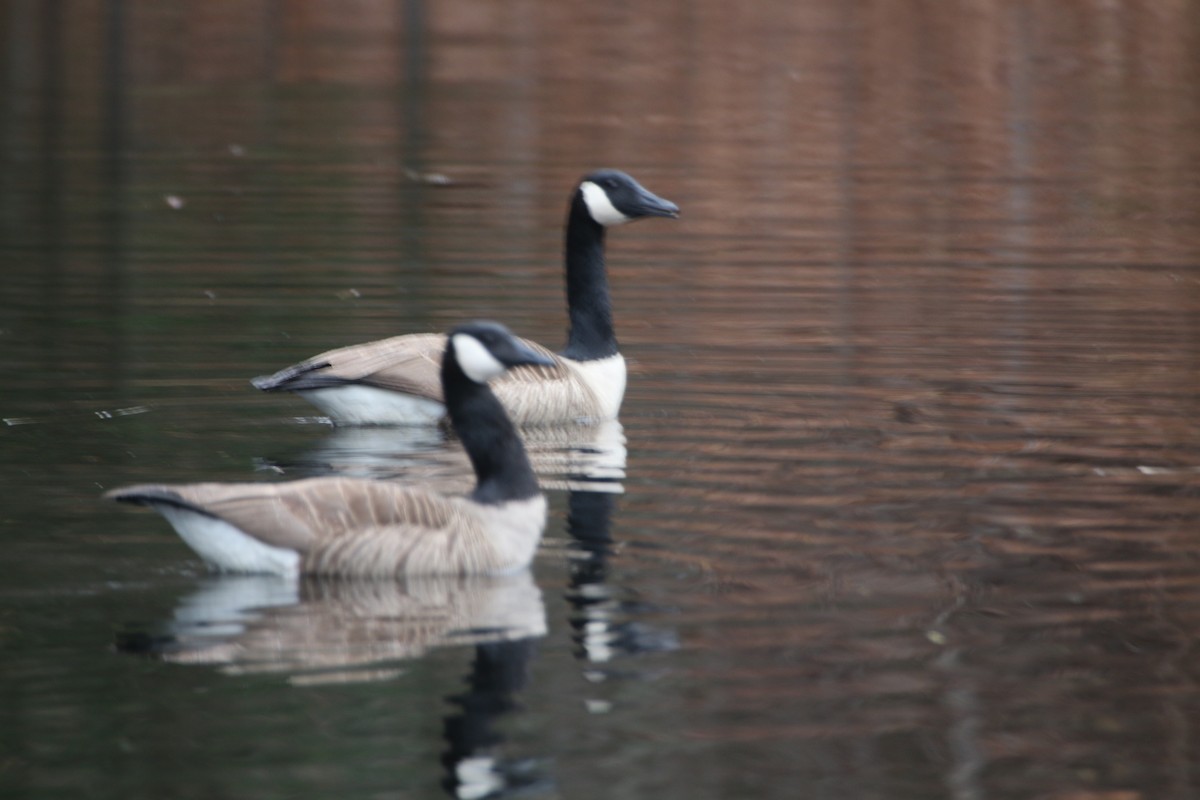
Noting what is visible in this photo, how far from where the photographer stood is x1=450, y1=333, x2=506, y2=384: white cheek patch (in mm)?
9453

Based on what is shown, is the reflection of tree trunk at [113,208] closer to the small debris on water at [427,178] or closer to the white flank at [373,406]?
the white flank at [373,406]

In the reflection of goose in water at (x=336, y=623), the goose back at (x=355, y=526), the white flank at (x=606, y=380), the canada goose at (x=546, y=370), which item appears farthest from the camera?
the white flank at (x=606, y=380)

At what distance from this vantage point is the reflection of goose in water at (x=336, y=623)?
7.93 metres

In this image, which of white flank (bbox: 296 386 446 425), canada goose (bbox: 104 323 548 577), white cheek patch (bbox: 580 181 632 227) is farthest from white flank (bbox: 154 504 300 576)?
white cheek patch (bbox: 580 181 632 227)

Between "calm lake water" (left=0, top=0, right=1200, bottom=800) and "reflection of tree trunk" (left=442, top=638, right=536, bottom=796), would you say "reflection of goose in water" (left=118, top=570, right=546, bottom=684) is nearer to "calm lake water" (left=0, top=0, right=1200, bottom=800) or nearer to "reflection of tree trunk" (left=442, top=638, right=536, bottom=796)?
"calm lake water" (left=0, top=0, right=1200, bottom=800)

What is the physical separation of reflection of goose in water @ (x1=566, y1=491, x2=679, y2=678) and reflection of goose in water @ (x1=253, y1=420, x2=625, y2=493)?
1.06 m

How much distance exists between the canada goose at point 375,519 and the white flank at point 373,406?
11.7 feet

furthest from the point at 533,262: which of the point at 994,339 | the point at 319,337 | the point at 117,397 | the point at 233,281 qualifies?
the point at 117,397

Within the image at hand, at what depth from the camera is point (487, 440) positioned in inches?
375

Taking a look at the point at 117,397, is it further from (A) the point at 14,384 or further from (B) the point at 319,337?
(B) the point at 319,337

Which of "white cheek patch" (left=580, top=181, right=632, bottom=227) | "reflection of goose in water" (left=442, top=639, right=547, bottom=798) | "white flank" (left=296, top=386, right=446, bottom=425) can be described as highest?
"white cheek patch" (left=580, top=181, right=632, bottom=227)

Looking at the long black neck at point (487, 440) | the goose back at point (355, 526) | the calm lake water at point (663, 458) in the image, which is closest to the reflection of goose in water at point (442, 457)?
the calm lake water at point (663, 458)

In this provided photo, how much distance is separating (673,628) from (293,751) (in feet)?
6.57

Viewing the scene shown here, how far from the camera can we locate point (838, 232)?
21.5 m
